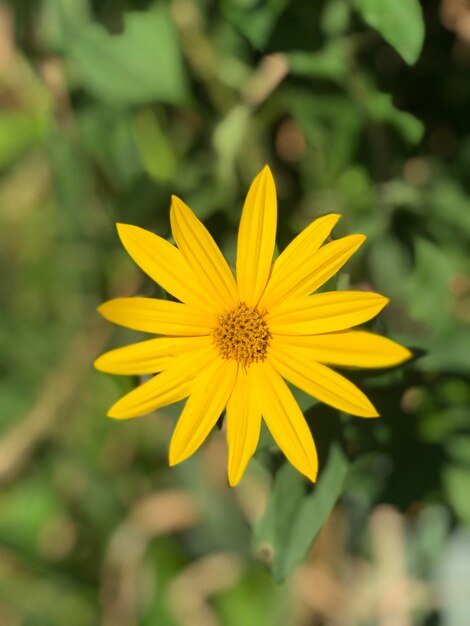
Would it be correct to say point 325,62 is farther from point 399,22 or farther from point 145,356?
point 145,356

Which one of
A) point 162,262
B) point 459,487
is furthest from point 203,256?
point 459,487

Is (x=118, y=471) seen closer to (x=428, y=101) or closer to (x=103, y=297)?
(x=103, y=297)

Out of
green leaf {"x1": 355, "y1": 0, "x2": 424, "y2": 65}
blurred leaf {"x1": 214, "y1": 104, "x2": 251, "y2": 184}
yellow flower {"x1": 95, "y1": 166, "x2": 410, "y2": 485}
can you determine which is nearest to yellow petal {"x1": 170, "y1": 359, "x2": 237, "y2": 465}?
yellow flower {"x1": 95, "y1": 166, "x2": 410, "y2": 485}

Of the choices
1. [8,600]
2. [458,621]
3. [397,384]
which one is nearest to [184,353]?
[397,384]

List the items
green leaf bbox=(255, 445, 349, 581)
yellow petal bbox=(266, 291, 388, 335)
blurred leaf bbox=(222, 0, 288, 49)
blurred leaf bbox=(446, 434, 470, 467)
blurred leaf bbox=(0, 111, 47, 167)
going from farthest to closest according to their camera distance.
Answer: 1. blurred leaf bbox=(0, 111, 47, 167)
2. blurred leaf bbox=(446, 434, 470, 467)
3. blurred leaf bbox=(222, 0, 288, 49)
4. green leaf bbox=(255, 445, 349, 581)
5. yellow petal bbox=(266, 291, 388, 335)

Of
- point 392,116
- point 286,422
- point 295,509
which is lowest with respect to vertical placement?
point 295,509

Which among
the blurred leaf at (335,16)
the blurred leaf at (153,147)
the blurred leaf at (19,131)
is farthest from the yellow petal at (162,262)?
the blurred leaf at (19,131)

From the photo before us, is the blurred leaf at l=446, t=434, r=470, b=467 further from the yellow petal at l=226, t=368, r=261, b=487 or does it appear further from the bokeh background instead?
the yellow petal at l=226, t=368, r=261, b=487

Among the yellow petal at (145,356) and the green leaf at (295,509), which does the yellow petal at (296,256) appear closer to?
the yellow petal at (145,356)
